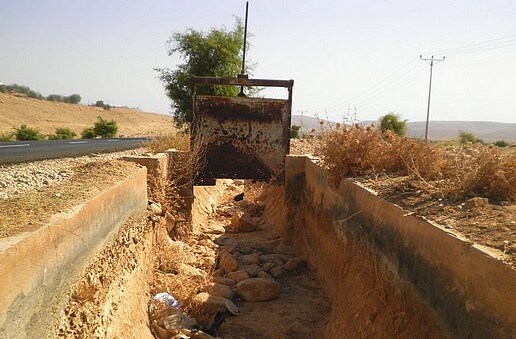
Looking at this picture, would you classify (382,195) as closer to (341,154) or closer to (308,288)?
(341,154)

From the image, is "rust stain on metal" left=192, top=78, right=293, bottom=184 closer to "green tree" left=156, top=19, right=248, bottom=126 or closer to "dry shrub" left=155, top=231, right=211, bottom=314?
"dry shrub" left=155, top=231, right=211, bottom=314

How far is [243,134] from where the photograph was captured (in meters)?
9.17

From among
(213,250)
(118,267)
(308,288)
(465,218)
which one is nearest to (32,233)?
(118,267)

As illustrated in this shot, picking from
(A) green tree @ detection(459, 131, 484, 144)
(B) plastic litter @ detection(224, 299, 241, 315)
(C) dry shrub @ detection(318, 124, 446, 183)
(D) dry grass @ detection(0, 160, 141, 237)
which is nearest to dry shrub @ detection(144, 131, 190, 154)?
(D) dry grass @ detection(0, 160, 141, 237)

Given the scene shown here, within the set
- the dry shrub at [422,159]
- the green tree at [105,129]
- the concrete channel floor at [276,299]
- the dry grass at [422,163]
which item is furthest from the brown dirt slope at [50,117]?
the dry shrub at [422,159]

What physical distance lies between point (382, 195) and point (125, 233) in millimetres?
2684

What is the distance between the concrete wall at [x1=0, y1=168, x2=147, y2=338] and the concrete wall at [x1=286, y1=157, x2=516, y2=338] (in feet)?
8.02

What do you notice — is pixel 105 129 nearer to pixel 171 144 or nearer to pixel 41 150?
pixel 41 150

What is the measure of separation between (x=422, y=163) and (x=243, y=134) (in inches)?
175

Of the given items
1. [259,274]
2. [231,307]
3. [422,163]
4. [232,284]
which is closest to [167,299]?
[231,307]

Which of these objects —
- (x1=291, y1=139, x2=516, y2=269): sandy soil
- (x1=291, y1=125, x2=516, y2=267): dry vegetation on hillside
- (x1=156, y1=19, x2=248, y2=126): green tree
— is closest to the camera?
(x1=291, y1=139, x2=516, y2=269): sandy soil

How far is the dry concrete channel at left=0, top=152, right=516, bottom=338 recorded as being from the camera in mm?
2869

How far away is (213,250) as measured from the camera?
338 inches

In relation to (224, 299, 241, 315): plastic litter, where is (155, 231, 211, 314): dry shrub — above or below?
above
